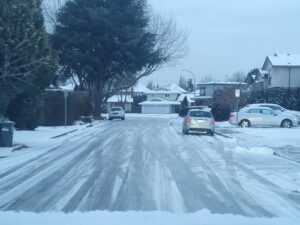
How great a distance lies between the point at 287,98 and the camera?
56938mm

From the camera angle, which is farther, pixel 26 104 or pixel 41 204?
pixel 26 104

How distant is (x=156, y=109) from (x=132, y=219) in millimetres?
104353

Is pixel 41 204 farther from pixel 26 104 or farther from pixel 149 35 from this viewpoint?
pixel 149 35

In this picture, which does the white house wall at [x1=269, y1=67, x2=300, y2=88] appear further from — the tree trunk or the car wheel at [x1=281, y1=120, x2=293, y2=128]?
the car wheel at [x1=281, y1=120, x2=293, y2=128]

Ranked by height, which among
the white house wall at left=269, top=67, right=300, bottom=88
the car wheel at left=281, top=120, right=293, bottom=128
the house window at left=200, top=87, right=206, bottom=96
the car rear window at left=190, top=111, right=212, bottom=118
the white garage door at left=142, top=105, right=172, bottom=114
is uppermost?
the white house wall at left=269, top=67, right=300, bottom=88

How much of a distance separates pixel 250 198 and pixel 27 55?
13407 millimetres

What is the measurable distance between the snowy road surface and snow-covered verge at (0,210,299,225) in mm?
495

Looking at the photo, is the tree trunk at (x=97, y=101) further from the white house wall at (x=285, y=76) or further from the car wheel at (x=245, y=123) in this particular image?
the car wheel at (x=245, y=123)

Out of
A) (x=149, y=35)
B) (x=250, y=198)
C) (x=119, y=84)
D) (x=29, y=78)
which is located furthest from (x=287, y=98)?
(x=250, y=198)

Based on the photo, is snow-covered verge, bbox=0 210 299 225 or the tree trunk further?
the tree trunk

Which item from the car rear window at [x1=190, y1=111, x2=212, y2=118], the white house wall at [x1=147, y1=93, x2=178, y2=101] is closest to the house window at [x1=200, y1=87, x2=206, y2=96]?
the white house wall at [x1=147, y1=93, x2=178, y2=101]

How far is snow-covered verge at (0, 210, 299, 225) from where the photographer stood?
9.01 metres

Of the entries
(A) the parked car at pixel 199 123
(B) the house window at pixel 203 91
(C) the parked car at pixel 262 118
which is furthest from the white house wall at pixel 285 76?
(B) the house window at pixel 203 91

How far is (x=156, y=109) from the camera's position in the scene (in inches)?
4471
